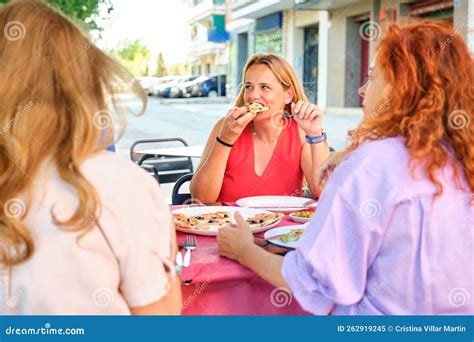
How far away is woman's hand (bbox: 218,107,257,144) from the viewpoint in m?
2.79

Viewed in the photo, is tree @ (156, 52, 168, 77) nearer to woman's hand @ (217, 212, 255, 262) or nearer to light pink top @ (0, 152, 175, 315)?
woman's hand @ (217, 212, 255, 262)

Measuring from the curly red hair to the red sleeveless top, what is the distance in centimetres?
156

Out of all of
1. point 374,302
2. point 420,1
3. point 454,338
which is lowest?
point 454,338

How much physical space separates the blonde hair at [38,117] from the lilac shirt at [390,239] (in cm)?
55

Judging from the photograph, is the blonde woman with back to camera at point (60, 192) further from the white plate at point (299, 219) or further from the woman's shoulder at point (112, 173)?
the white plate at point (299, 219)

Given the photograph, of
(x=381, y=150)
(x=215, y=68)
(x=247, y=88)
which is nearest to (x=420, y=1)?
(x=247, y=88)

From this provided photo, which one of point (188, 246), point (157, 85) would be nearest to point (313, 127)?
point (188, 246)

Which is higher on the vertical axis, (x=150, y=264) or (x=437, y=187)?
(x=437, y=187)

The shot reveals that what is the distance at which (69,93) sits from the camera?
1.19 metres

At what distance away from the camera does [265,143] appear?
3.06 metres

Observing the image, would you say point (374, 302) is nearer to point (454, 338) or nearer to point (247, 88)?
point (454, 338)

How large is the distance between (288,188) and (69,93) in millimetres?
1926

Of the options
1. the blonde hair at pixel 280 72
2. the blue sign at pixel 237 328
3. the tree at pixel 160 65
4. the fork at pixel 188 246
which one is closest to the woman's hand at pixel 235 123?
the blonde hair at pixel 280 72

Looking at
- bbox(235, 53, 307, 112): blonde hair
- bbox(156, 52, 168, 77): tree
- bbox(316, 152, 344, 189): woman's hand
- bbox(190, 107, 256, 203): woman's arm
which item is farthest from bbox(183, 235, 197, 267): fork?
bbox(156, 52, 168, 77): tree
